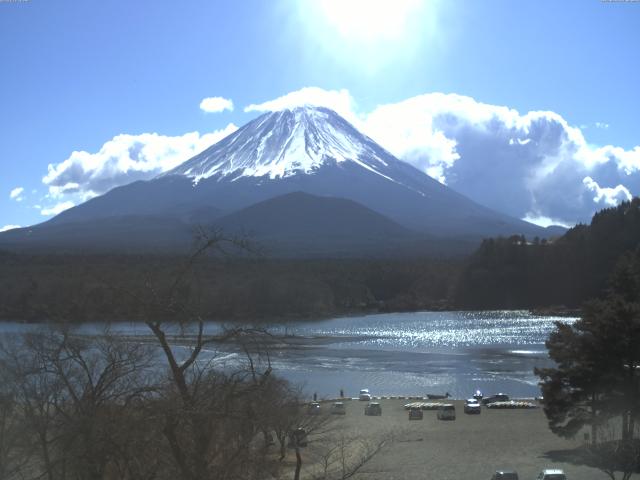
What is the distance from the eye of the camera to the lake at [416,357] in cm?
2705

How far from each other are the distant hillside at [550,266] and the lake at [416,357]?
41.8 ft

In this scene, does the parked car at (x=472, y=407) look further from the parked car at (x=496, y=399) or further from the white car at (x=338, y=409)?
the white car at (x=338, y=409)

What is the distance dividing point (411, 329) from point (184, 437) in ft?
157

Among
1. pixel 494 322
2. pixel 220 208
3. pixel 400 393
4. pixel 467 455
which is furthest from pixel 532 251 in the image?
pixel 220 208

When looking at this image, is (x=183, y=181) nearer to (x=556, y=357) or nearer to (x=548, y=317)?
(x=548, y=317)

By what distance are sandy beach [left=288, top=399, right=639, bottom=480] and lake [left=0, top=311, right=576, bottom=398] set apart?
283 cm

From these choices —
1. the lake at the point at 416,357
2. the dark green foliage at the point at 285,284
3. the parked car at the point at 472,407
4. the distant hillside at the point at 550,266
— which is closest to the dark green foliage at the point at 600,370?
the lake at the point at 416,357

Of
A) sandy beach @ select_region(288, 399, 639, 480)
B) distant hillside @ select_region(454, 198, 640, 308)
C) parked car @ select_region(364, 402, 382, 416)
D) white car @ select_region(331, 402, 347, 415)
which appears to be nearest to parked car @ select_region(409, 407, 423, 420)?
sandy beach @ select_region(288, 399, 639, 480)

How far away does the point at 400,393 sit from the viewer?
26.4 meters

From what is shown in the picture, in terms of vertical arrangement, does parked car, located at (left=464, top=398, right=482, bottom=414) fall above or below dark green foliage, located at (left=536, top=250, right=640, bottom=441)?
below

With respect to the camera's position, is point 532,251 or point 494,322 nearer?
point 494,322

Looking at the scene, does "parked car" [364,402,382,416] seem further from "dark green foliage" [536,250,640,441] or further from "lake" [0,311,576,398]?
"dark green foliage" [536,250,640,441]

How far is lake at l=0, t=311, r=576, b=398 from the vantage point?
88.7 ft

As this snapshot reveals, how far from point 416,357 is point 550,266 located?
121 ft
